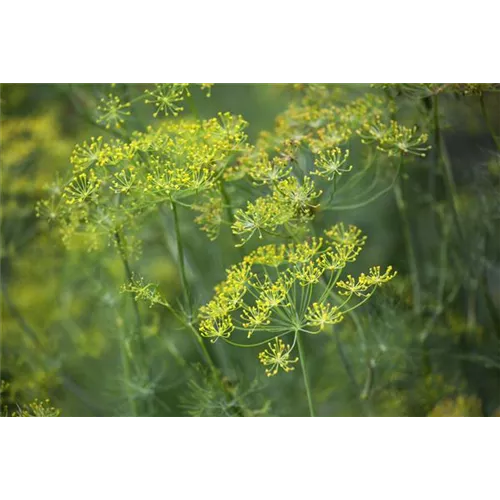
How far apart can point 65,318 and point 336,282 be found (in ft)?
2.38

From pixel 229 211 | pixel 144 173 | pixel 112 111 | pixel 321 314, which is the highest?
pixel 112 111

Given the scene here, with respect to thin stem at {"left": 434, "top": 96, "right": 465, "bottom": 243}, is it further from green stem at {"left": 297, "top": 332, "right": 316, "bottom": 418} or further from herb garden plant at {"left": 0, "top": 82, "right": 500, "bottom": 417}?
green stem at {"left": 297, "top": 332, "right": 316, "bottom": 418}

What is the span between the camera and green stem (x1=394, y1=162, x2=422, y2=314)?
172cm

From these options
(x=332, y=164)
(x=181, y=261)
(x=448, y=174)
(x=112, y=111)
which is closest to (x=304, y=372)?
(x=181, y=261)

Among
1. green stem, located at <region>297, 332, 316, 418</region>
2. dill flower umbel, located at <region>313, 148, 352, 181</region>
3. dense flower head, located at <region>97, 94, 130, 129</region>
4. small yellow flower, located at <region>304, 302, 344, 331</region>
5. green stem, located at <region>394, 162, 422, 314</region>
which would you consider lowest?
green stem, located at <region>297, 332, 316, 418</region>

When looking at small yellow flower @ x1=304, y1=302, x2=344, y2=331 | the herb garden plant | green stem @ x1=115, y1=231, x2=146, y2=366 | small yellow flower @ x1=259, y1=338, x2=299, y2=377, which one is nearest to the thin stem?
the herb garden plant

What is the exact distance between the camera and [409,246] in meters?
1.73

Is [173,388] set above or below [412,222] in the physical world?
below

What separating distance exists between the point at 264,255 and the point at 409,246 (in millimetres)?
390

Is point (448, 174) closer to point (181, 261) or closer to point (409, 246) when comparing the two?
point (409, 246)

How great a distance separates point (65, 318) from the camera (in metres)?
1.78
